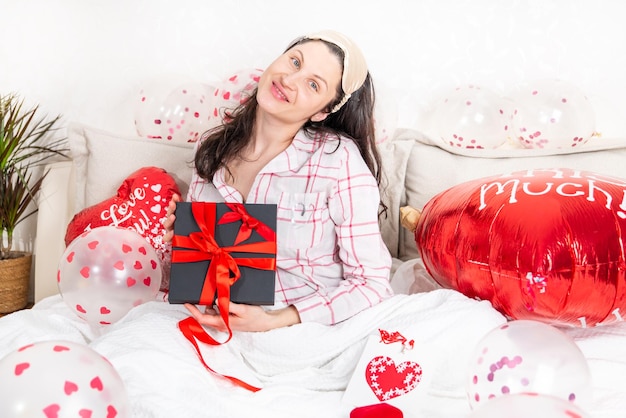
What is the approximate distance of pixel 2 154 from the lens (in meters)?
2.32

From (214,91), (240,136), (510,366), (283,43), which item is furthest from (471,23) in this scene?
(510,366)

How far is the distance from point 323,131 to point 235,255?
1.58ft

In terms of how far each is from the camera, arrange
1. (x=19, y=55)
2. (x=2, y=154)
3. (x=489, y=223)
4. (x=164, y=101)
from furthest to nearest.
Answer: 1. (x=19, y=55)
2. (x=2, y=154)
3. (x=164, y=101)
4. (x=489, y=223)

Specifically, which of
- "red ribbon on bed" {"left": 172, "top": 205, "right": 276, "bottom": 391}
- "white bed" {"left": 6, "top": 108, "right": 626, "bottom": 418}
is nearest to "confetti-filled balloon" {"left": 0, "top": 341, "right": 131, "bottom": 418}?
"white bed" {"left": 6, "top": 108, "right": 626, "bottom": 418}

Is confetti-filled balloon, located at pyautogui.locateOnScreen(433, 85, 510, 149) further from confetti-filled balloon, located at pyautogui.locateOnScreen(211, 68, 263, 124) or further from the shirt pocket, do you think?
the shirt pocket

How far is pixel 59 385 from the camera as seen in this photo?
3.14 feet

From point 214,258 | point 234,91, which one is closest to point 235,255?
point 214,258

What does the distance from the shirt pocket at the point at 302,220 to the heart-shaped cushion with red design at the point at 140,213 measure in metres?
0.44

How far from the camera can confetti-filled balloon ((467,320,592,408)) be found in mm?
1120

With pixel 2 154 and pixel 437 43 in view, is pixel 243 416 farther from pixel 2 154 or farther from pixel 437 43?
pixel 437 43

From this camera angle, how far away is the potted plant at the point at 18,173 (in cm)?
237

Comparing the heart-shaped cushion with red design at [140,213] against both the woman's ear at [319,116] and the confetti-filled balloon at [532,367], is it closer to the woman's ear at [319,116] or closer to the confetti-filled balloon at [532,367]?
the woman's ear at [319,116]

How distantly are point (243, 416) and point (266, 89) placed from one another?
79 centimetres

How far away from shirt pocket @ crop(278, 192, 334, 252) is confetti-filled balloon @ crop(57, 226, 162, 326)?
0.35m
